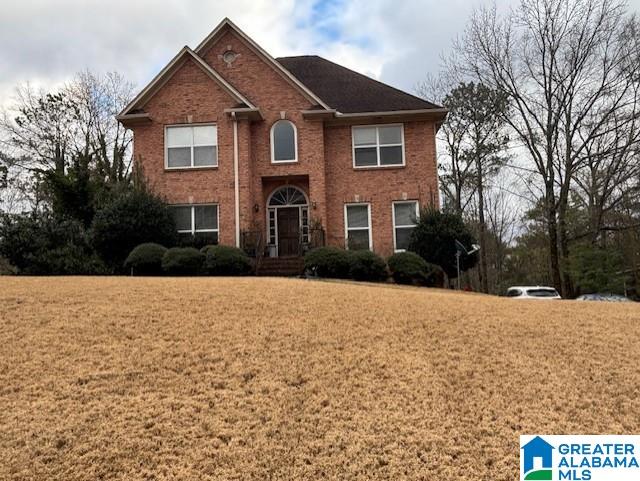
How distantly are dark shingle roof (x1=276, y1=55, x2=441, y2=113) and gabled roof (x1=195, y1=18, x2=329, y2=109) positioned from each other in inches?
52.6

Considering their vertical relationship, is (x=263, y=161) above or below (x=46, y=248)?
above

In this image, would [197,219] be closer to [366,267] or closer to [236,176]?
[236,176]

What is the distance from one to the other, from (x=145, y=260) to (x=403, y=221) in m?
9.64

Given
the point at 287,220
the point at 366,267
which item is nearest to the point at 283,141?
the point at 287,220

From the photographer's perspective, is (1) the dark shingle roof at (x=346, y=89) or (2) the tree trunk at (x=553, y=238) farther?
(2) the tree trunk at (x=553, y=238)

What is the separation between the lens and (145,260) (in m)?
17.7

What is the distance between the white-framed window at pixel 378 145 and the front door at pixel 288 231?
311 cm

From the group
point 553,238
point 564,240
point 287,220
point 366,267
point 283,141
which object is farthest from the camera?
point 564,240

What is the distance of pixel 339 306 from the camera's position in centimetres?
988

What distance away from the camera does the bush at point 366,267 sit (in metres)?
18.2

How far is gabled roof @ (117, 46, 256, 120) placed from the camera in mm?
20875

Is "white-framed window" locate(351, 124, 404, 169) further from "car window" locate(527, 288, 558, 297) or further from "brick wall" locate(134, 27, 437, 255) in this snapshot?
"car window" locate(527, 288, 558, 297)

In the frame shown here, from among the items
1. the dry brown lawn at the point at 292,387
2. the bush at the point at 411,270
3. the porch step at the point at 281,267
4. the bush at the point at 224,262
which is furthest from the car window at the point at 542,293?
the bush at the point at 224,262

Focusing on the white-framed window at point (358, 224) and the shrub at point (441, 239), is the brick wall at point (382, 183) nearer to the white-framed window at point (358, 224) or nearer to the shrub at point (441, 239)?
the white-framed window at point (358, 224)
